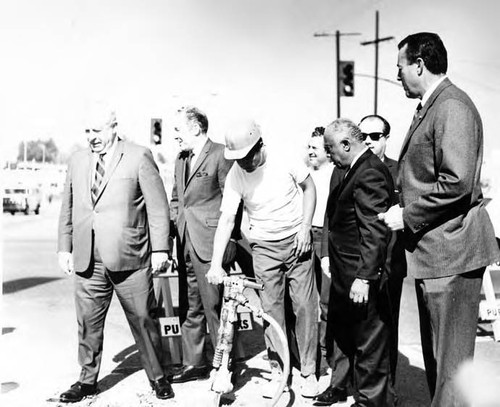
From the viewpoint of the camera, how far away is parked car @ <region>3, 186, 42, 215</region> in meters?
31.2

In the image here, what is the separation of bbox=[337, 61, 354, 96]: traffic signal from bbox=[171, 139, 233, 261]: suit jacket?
21.0 m

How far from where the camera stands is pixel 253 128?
14.3ft

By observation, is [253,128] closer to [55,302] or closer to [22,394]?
[22,394]

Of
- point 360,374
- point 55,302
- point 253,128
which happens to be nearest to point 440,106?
point 253,128

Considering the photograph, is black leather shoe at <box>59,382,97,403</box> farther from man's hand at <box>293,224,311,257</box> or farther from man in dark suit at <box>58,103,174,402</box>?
man's hand at <box>293,224,311,257</box>

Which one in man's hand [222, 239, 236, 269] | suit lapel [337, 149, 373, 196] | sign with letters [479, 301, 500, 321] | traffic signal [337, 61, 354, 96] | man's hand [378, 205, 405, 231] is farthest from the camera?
traffic signal [337, 61, 354, 96]

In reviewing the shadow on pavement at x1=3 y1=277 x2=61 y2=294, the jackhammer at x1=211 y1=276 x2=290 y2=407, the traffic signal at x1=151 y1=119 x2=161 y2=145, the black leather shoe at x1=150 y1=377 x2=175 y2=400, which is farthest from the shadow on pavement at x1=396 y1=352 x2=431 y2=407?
the traffic signal at x1=151 y1=119 x2=161 y2=145

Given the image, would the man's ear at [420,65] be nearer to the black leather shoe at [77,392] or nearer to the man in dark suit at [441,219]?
the man in dark suit at [441,219]

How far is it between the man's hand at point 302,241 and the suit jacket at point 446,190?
4.71 feet

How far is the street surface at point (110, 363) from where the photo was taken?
4652mm

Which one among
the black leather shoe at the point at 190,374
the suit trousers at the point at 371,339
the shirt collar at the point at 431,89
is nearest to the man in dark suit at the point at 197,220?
the black leather shoe at the point at 190,374

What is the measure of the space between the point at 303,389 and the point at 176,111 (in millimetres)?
2362

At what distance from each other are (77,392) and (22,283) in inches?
227

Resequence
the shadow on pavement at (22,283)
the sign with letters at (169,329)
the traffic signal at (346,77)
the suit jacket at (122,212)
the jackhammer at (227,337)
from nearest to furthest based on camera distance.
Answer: the jackhammer at (227,337) → the suit jacket at (122,212) → the sign with letters at (169,329) → the shadow on pavement at (22,283) → the traffic signal at (346,77)
